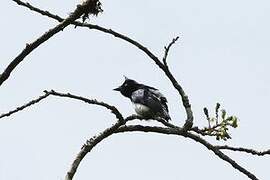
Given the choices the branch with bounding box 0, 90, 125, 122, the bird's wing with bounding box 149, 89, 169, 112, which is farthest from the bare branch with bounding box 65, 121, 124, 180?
the bird's wing with bounding box 149, 89, 169, 112

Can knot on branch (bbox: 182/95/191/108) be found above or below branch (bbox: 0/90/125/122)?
above

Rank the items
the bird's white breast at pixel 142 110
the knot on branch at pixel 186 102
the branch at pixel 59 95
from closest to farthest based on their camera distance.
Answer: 1. the branch at pixel 59 95
2. the knot on branch at pixel 186 102
3. the bird's white breast at pixel 142 110

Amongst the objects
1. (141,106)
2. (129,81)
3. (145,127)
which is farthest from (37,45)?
(129,81)

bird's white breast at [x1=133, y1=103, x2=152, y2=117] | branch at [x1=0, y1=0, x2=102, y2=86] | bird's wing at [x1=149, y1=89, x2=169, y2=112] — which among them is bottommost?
branch at [x1=0, y1=0, x2=102, y2=86]

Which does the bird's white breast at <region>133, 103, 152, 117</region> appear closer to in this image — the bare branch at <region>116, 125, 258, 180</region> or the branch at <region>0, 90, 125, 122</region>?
the bare branch at <region>116, 125, 258, 180</region>

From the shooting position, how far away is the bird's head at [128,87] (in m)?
15.0

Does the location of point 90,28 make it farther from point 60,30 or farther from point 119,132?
point 60,30

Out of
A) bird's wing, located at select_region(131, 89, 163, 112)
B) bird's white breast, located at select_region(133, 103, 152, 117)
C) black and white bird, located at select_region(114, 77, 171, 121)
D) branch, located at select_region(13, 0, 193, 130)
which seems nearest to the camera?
branch, located at select_region(13, 0, 193, 130)

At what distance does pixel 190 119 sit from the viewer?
697 centimetres

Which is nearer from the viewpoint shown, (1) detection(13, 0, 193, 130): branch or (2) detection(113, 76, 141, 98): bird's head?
(1) detection(13, 0, 193, 130): branch

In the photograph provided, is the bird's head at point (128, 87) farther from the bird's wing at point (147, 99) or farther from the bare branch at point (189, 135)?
the bare branch at point (189, 135)

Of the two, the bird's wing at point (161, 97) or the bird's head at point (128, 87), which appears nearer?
the bird's wing at point (161, 97)

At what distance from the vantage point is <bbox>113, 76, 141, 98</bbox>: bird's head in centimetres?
1499

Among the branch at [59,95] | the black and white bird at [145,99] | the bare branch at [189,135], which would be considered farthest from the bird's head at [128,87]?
the branch at [59,95]
